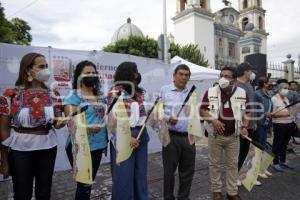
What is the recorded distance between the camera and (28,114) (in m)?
2.62

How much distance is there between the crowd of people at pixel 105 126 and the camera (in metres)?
2.64

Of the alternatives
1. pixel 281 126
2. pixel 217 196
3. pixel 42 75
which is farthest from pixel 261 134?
pixel 42 75

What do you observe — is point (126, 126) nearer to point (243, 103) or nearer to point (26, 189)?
point (26, 189)

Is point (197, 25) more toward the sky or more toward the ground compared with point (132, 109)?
more toward the sky

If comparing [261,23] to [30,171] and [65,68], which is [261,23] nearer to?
[65,68]

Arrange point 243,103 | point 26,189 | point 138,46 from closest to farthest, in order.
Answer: point 26,189 → point 243,103 → point 138,46

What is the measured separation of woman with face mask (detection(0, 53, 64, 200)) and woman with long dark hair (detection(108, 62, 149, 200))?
637 mm

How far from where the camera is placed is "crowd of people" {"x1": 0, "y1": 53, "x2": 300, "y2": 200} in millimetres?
2643

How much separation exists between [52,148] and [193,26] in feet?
128

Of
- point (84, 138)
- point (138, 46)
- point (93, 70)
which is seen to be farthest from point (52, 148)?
point (138, 46)

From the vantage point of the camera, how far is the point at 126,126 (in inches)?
115

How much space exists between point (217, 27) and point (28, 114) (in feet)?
147

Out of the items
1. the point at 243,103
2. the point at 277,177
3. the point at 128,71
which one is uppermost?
the point at 128,71

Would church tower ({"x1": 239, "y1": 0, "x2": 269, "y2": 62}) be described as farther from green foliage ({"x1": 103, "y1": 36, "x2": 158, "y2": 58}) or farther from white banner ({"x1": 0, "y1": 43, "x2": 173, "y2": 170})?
white banner ({"x1": 0, "y1": 43, "x2": 173, "y2": 170})
